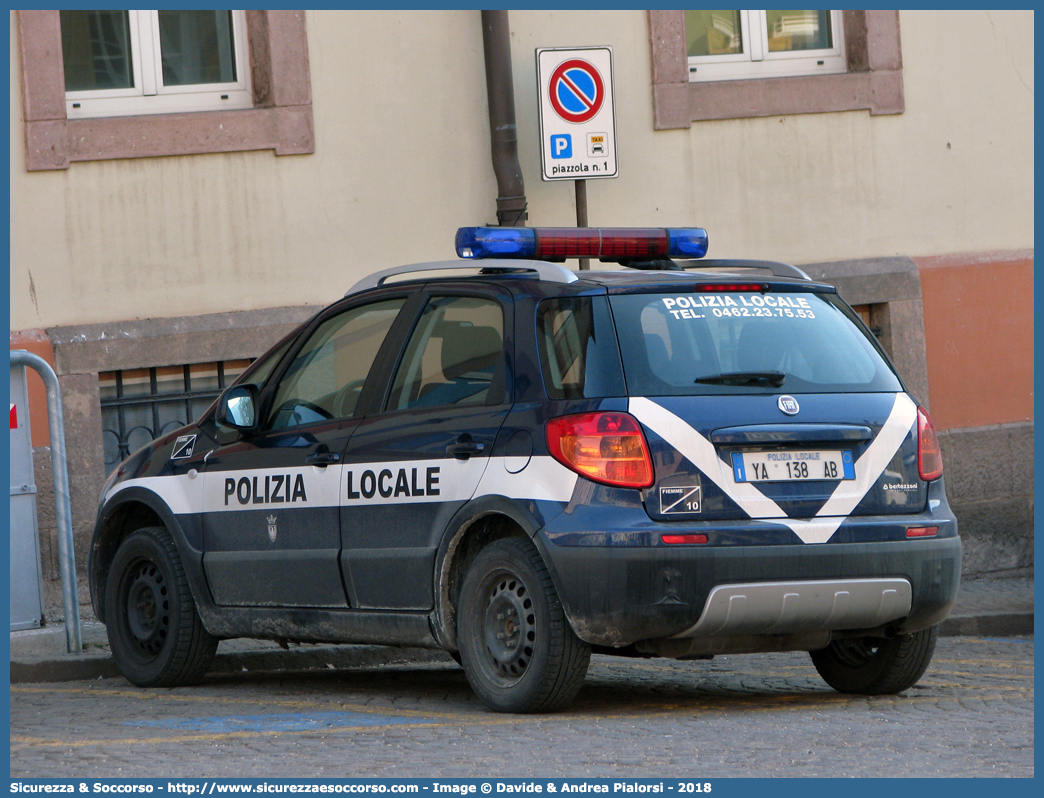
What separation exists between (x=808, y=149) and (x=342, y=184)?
134 inches

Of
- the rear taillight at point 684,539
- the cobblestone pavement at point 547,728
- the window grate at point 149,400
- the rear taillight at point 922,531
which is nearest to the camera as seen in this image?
the cobblestone pavement at point 547,728

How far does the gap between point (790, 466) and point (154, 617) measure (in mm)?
3304

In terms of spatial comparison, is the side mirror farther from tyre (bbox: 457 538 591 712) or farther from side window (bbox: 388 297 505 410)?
tyre (bbox: 457 538 591 712)

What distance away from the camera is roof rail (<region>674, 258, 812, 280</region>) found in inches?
262

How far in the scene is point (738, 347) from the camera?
5.95 meters

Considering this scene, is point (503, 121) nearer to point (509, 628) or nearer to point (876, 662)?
point (876, 662)

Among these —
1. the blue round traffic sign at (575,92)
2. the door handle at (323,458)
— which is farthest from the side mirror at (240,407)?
the blue round traffic sign at (575,92)

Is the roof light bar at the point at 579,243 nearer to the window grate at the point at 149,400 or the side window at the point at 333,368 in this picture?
the side window at the point at 333,368

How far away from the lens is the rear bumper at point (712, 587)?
5547 millimetres

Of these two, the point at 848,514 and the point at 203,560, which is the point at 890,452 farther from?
the point at 203,560

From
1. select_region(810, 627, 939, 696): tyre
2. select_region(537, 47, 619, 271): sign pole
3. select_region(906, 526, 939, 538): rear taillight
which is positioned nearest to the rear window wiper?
select_region(906, 526, 939, 538): rear taillight

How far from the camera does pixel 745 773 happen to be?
15.5ft

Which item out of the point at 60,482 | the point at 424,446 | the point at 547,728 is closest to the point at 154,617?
the point at 60,482

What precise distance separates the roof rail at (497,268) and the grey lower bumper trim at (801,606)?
4.41ft
